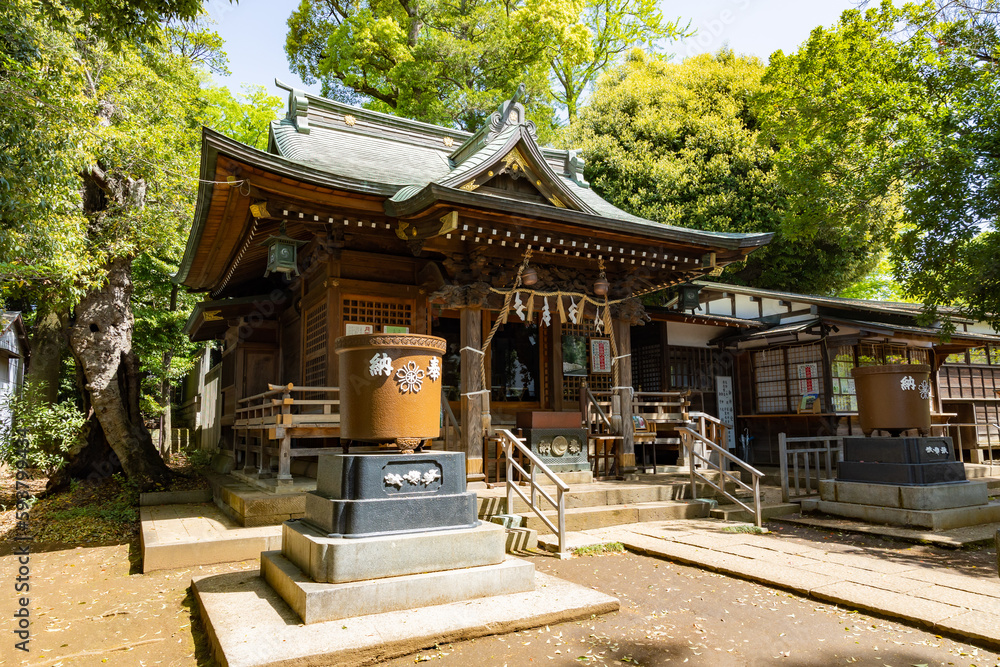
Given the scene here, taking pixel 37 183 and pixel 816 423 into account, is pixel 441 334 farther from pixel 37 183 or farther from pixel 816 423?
pixel 816 423

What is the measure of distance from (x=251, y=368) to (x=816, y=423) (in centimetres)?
1264

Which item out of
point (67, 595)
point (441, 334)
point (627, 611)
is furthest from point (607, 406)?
point (67, 595)

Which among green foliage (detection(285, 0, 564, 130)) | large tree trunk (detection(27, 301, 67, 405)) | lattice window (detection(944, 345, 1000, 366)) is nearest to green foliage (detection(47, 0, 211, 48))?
large tree trunk (detection(27, 301, 67, 405))

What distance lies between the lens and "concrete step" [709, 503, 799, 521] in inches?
322

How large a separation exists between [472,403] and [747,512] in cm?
412

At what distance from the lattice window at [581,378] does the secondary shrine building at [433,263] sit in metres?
0.03

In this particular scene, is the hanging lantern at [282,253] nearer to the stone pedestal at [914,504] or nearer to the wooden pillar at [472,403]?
the wooden pillar at [472,403]

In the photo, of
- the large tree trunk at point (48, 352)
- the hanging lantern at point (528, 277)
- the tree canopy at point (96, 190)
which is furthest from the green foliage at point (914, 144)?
the large tree trunk at point (48, 352)

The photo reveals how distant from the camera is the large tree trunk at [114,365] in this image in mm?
10281

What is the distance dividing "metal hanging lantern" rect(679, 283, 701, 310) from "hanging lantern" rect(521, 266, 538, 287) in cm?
403

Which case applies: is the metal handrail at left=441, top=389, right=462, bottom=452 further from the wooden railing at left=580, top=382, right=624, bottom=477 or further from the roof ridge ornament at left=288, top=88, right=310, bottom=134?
the roof ridge ornament at left=288, top=88, right=310, bottom=134

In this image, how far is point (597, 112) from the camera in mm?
22094

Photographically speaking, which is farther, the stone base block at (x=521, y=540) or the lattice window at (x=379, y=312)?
the lattice window at (x=379, y=312)

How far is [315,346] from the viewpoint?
9555mm
